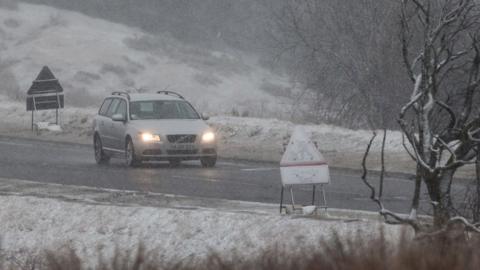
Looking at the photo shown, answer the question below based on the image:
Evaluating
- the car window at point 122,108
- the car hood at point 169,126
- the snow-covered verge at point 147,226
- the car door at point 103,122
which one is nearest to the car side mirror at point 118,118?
the car hood at point 169,126

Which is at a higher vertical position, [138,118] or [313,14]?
[313,14]

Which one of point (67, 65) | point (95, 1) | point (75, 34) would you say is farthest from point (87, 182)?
point (95, 1)

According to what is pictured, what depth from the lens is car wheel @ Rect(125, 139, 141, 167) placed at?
24.9 meters

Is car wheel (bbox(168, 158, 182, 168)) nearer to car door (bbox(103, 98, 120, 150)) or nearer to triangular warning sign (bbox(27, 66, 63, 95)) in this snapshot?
car door (bbox(103, 98, 120, 150))

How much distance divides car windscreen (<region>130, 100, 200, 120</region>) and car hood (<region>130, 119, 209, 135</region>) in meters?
0.53

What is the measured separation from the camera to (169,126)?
25.1 m

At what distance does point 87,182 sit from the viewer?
21.3 meters

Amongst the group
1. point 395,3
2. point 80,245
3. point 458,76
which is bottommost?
point 80,245

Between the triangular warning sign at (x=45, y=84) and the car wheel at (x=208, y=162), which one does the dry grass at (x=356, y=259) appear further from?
the triangular warning sign at (x=45, y=84)

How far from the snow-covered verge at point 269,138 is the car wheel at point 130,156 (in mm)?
3663

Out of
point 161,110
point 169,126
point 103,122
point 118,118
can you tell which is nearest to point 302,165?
point 169,126

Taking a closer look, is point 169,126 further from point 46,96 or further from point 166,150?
point 46,96

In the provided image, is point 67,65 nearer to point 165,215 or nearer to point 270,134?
point 270,134

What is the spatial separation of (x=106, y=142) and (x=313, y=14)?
47.4 ft
